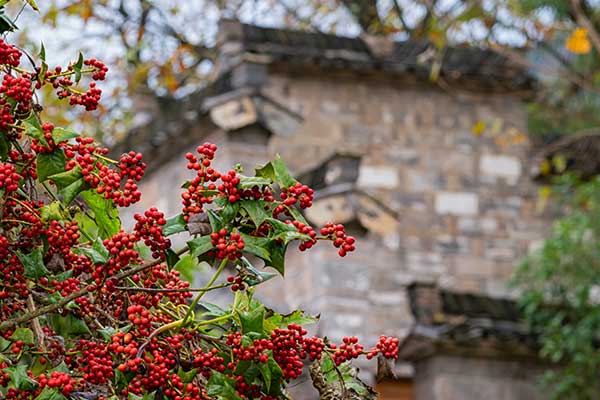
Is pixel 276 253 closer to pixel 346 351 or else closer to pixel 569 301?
pixel 346 351

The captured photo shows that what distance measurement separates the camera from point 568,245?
34.8ft

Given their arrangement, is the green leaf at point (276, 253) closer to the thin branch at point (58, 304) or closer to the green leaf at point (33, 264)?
the thin branch at point (58, 304)

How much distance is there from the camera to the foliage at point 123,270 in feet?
8.64

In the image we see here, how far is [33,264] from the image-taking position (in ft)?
8.96

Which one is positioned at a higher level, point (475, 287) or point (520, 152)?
point (520, 152)

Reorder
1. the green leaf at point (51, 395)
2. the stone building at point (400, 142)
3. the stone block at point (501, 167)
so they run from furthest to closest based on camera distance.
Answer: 1. the stone block at point (501, 167)
2. the stone building at point (400, 142)
3. the green leaf at point (51, 395)

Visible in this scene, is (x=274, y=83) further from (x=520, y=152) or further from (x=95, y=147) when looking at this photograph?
(x=95, y=147)

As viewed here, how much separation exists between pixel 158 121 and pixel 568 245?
452 centimetres

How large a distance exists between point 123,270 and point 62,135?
303 mm

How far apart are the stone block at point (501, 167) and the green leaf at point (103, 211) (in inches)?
445

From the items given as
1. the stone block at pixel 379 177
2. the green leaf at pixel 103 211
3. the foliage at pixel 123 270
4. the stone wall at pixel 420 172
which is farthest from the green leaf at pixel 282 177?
the stone block at pixel 379 177

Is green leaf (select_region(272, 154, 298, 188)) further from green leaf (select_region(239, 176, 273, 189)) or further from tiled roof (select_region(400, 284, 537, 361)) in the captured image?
tiled roof (select_region(400, 284, 537, 361))

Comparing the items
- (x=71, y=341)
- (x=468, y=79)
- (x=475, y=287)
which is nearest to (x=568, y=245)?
(x=475, y=287)

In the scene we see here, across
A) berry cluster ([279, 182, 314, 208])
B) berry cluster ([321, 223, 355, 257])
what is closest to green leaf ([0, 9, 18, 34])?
berry cluster ([279, 182, 314, 208])
